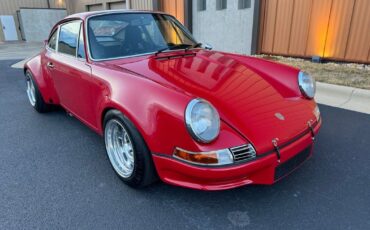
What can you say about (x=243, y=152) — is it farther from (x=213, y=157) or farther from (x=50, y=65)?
(x=50, y=65)

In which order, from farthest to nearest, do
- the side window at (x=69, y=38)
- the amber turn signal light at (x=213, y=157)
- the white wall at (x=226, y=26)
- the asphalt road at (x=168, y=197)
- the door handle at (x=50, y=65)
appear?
1. the white wall at (x=226, y=26)
2. the door handle at (x=50, y=65)
3. the side window at (x=69, y=38)
4. the asphalt road at (x=168, y=197)
5. the amber turn signal light at (x=213, y=157)

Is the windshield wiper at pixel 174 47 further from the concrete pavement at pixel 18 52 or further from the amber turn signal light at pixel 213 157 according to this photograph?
the concrete pavement at pixel 18 52

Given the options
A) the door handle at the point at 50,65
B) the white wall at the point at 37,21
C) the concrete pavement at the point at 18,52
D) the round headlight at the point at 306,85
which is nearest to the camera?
the round headlight at the point at 306,85

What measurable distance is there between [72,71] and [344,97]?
13.0 ft

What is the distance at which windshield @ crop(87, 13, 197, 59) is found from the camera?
277cm

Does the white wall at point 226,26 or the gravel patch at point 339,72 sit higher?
the white wall at point 226,26

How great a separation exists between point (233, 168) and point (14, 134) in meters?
3.08

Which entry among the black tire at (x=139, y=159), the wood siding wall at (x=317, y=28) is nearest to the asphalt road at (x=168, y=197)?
the black tire at (x=139, y=159)

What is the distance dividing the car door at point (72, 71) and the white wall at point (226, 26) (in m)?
5.86

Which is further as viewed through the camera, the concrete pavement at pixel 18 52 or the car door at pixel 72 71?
the concrete pavement at pixel 18 52

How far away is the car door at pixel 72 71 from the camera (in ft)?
9.07

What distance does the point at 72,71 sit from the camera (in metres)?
2.94

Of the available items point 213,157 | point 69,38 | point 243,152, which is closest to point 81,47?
point 69,38

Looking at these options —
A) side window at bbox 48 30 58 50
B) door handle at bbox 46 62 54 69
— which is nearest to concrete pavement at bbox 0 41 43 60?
side window at bbox 48 30 58 50
